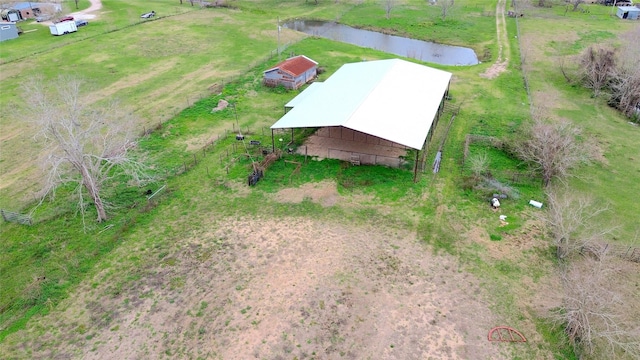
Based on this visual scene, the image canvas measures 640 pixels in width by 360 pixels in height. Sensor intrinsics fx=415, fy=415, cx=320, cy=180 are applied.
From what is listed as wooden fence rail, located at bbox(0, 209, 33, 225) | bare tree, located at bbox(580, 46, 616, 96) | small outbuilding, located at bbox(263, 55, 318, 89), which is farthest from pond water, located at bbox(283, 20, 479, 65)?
wooden fence rail, located at bbox(0, 209, 33, 225)

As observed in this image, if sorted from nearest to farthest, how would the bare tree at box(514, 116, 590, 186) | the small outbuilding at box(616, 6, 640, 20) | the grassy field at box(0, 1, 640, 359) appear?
1. the grassy field at box(0, 1, 640, 359)
2. the bare tree at box(514, 116, 590, 186)
3. the small outbuilding at box(616, 6, 640, 20)

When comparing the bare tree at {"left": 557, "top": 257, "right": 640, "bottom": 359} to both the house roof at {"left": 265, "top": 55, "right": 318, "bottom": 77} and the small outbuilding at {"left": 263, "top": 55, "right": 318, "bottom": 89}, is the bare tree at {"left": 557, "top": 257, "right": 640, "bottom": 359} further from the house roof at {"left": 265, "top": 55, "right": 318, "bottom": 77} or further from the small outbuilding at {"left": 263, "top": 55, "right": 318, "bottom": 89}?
the house roof at {"left": 265, "top": 55, "right": 318, "bottom": 77}

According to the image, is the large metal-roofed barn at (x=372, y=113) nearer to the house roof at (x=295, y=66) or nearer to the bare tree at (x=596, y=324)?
the house roof at (x=295, y=66)

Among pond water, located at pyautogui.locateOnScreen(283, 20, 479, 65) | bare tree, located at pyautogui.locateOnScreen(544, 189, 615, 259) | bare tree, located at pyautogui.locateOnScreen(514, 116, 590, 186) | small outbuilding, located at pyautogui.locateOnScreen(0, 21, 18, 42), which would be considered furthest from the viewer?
small outbuilding, located at pyautogui.locateOnScreen(0, 21, 18, 42)

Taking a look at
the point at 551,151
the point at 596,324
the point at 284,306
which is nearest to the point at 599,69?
the point at 551,151

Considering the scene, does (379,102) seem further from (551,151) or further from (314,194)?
(551,151)

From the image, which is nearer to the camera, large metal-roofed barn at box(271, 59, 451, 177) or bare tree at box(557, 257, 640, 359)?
bare tree at box(557, 257, 640, 359)
